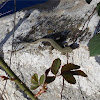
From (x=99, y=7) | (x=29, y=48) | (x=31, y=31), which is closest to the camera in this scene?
(x=99, y=7)

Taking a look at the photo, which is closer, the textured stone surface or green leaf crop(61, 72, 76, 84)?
green leaf crop(61, 72, 76, 84)

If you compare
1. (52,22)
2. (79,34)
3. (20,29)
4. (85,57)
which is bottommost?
(85,57)

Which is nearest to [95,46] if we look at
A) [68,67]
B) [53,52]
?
[68,67]

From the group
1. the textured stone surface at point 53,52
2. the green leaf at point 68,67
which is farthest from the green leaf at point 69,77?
the textured stone surface at point 53,52

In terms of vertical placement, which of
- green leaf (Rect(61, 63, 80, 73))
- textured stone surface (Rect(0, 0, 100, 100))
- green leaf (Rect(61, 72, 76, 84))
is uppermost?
textured stone surface (Rect(0, 0, 100, 100))

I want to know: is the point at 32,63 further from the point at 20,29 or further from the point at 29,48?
the point at 20,29

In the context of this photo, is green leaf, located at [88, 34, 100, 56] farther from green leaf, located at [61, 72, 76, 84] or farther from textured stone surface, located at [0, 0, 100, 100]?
textured stone surface, located at [0, 0, 100, 100]

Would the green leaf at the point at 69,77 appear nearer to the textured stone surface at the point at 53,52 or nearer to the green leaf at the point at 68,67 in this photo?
the green leaf at the point at 68,67

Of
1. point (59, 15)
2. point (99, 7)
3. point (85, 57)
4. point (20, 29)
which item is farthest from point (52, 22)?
point (99, 7)

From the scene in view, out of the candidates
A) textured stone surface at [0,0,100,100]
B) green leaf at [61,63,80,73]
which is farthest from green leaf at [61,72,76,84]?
textured stone surface at [0,0,100,100]
